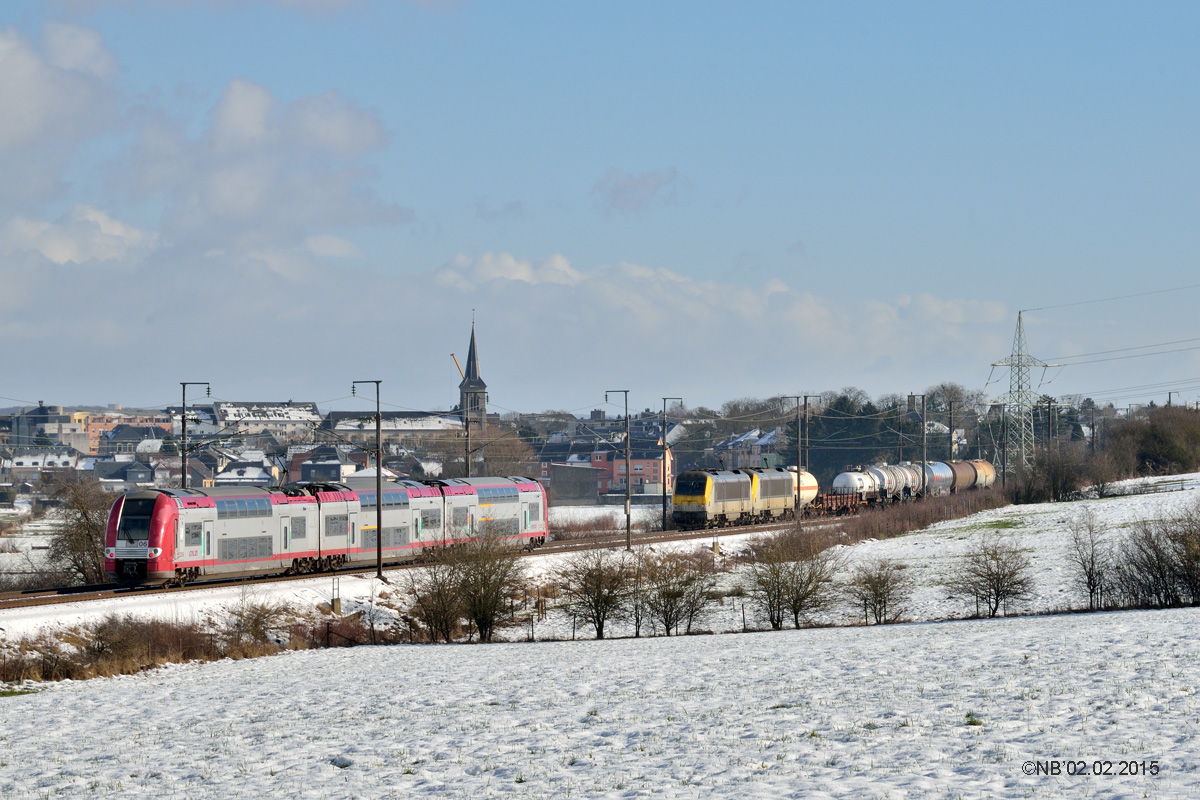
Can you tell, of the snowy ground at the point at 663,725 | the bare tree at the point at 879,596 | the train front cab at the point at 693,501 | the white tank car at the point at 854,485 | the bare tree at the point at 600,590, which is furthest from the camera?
the white tank car at the point at 854,485

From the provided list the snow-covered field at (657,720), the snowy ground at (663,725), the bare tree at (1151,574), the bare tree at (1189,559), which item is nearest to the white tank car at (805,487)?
the bare tree at (1151,574)

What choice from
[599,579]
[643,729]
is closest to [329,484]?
[599,579]

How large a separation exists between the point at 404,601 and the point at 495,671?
57.4ft

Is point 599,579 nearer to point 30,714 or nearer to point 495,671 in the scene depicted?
point 495,671

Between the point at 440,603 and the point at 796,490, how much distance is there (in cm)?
4982

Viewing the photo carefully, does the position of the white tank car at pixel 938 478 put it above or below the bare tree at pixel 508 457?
below

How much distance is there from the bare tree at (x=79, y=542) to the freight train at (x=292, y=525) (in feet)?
43.3

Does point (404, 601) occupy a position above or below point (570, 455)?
below

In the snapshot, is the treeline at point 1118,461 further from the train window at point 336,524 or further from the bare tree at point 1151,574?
the train window at point 336,524

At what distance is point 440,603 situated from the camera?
1678 inches

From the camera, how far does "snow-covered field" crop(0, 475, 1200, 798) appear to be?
16953 millimetres

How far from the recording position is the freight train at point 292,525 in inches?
1674

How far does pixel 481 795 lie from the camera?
16906 millimetres

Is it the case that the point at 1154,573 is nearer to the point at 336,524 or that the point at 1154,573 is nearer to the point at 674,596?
the point at 674,596
